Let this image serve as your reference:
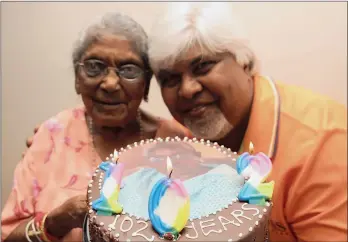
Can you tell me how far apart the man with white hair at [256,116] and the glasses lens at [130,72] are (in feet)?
0.14

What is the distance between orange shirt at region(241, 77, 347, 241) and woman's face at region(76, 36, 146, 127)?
1.10ft

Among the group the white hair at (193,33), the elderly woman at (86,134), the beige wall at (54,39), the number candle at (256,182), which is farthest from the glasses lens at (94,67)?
the number candle at (256,182)

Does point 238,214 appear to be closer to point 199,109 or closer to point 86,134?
point 199,109

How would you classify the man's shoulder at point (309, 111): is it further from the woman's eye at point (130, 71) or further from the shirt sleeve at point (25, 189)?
the shirt sleeve at point (25, 189)

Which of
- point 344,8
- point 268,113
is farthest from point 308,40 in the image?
point 268,113

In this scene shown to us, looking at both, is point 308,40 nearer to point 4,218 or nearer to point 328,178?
point 328,178

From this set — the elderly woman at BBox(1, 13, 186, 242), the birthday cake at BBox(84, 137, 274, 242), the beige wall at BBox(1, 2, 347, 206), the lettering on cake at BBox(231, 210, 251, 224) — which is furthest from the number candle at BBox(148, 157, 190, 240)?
the beige wall at BBox(1, 2, 347, 206)

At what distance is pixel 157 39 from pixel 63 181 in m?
0.44

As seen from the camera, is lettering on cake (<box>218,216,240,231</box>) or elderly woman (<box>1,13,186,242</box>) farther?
elderly woman (<box>1,13,186,242</box>)

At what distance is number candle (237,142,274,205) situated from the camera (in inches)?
31.2

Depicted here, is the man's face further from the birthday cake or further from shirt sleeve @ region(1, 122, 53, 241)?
shirt sleeve @ region(1, 122, 53, 241)

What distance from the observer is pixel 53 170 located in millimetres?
1172

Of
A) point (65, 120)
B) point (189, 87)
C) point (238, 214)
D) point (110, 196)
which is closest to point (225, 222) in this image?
point (238, 214)

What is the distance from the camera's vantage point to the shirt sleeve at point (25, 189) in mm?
1113
